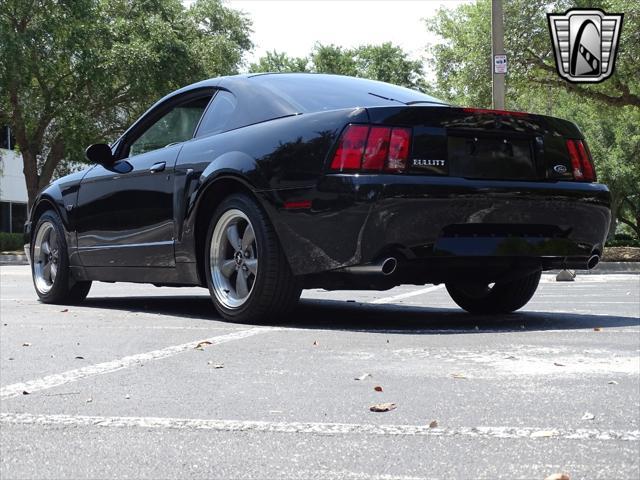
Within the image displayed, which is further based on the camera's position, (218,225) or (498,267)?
(218,225)

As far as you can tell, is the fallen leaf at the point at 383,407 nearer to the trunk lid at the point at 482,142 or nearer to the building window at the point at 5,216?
the trunk lid at the point at 482,142

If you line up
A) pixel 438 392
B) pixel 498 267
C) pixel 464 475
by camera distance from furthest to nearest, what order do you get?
pixel 498 267
pixel 438 392
pixel 464 475

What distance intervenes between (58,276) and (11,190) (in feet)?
122

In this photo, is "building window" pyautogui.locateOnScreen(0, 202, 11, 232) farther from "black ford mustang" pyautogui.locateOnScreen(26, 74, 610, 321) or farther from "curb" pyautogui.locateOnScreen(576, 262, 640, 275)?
"black ford mustang" pyautogui.locateOnScreen(26, 74, 610, 321)

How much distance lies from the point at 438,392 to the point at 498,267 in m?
2.13

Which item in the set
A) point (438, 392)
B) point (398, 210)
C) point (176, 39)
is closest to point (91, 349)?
point (398, 210)

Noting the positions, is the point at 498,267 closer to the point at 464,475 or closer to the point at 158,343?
the point at 158,343

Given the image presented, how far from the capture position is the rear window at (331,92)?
628 cm

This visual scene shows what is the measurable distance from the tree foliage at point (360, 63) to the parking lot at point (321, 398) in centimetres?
5274

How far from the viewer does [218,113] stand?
6805 mm

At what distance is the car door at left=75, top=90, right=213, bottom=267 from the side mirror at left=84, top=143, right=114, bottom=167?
70mm

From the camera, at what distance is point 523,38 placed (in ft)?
85.1

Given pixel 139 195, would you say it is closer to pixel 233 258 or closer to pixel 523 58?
pixel 233 258

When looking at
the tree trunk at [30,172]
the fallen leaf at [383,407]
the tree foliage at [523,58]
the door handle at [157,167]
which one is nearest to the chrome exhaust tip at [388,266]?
the fallen leaf at [383,407]
